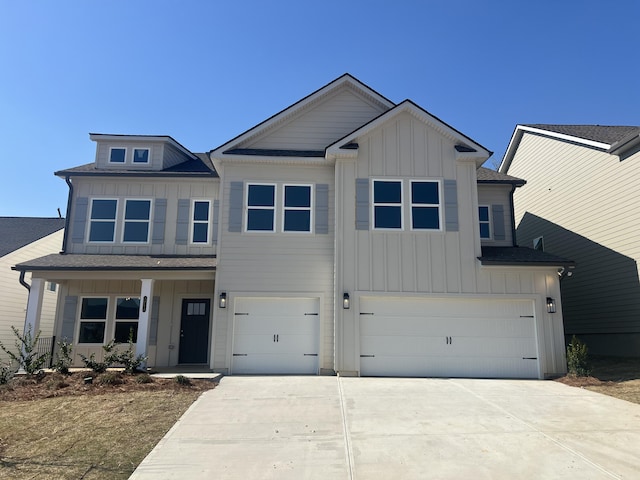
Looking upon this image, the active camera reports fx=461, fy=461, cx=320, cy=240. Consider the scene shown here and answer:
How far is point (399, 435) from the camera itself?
6441 millimetres

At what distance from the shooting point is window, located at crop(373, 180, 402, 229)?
12.0 metres

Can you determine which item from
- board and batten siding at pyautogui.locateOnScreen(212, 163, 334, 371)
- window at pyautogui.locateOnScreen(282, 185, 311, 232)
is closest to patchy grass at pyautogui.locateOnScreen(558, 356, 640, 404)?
board and batten siding at pyautogui.locateOnScreen(212, 163, 334, 371)

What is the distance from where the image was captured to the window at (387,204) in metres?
12.0

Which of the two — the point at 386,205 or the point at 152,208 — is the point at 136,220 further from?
the point at 386,205

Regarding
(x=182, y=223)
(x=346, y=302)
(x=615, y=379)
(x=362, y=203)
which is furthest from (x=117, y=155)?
(x=615, y=379)

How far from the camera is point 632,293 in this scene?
519 inches

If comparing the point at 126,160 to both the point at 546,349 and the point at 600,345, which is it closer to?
the point at 546,349

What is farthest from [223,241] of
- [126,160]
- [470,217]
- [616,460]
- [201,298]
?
[616,460]

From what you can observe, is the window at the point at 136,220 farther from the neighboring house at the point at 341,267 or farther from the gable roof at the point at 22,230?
the gable roof at the point at 22,230

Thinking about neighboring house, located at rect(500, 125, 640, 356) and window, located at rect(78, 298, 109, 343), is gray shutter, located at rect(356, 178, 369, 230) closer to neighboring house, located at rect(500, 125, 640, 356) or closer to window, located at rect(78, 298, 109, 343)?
neighboring house, located at rect(500, 125, 640, 356)

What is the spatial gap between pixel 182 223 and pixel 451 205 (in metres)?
7.88

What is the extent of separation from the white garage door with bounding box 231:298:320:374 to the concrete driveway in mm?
1995

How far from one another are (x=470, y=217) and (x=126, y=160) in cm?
1090

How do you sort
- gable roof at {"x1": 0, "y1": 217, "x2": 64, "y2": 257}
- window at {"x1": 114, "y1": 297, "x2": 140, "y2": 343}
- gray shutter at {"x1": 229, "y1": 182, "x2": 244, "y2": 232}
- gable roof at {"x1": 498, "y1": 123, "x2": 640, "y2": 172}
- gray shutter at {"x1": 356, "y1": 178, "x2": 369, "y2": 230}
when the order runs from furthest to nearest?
gable roof at {"x1": 0, "y1": 217, "x2": 64, "y2": 257}, window at {"x1": 114, "y1": 297, "x2": 140, "y2": 343}, gable roof at {"x1": 498, "y1": 123, "x2": 640, "y2": 172}, gray shutter at {"x1": 229, "y1": 182, "x2": 244, "y2": 232}, gray shutter at {"x1": 356, "y1": 178, "x2": 369, "y2": 230}
